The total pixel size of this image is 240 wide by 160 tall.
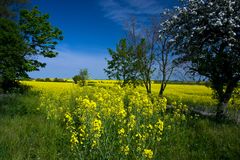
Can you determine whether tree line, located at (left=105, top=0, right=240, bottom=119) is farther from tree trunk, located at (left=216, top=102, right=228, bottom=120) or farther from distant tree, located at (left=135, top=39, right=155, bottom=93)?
distant tree, located at (left=135, top=39, right=155, bottom=93)

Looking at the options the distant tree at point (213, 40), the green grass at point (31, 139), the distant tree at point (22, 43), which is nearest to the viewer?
the green grass at point (31, 139)

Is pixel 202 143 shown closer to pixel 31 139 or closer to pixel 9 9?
pixel 31 139

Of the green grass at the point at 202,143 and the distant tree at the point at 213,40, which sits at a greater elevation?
the distant tree at the point at 213,40

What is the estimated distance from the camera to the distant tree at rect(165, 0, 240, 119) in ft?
39.4

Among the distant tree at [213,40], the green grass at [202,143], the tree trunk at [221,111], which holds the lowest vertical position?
the green grass at [202,143]

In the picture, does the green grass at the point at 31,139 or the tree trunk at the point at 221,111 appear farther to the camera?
the tree trunk at the point at 221,111

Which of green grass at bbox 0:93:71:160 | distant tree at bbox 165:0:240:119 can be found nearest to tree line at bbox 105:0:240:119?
distant tree at bbox 165:0:240:119

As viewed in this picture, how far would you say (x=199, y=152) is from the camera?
7.75m

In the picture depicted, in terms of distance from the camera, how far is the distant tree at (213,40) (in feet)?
39.4

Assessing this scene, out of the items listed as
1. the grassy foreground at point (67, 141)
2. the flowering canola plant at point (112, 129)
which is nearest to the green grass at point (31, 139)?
the grassy foreground at point (67, 141)

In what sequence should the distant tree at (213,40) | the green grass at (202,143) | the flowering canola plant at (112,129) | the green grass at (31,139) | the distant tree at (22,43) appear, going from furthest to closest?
1. the distant tree at (22,43)
2. the distant tree at (213,40)
3. the green grass at (202,143)
4. the green grass at (31,139)
5. the flowering canola plant at (112,129)

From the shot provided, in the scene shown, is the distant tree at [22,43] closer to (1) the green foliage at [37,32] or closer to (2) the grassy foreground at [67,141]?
(1) the green foliage at [37,32]

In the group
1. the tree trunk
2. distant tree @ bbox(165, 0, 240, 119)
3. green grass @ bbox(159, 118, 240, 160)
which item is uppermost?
distant tree @ bbox(165, 0, 240, 119)

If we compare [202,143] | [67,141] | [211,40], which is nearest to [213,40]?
[211,40]
